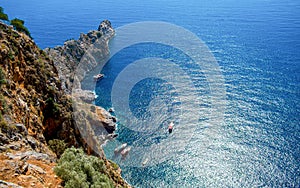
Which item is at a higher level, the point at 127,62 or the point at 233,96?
the point at 127,62

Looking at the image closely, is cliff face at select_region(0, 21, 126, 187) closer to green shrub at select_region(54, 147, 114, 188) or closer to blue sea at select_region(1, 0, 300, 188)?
green shrub at select_region(54, 147, 114, 188)

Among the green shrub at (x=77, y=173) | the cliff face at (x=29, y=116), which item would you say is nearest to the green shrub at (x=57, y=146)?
the cliff face at (x=29, y=116)

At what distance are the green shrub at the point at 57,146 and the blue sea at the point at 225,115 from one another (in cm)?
3100

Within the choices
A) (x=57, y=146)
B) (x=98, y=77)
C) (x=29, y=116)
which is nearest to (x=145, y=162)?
(x=57, y=146)

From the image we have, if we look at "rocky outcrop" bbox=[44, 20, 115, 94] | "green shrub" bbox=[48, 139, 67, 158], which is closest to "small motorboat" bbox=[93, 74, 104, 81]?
"rocky outcrop" bbox=[44, 20, 115, 94]

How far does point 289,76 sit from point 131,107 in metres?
58.9

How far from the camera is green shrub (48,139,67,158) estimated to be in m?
27.2

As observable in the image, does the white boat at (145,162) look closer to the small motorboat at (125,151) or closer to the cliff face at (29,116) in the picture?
the small motorboat at (125,151)

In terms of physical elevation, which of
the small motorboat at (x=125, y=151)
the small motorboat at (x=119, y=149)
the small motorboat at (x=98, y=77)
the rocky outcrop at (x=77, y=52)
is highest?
the rocky outcrop at (x=77, y=52)

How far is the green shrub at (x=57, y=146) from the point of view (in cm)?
2725

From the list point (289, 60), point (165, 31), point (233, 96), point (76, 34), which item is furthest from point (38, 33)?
point (289, 60)

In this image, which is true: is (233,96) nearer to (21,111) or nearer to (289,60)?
(289,60)

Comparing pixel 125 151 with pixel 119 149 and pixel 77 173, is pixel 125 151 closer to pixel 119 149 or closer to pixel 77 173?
pixel 119 149

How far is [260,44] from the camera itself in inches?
4830
